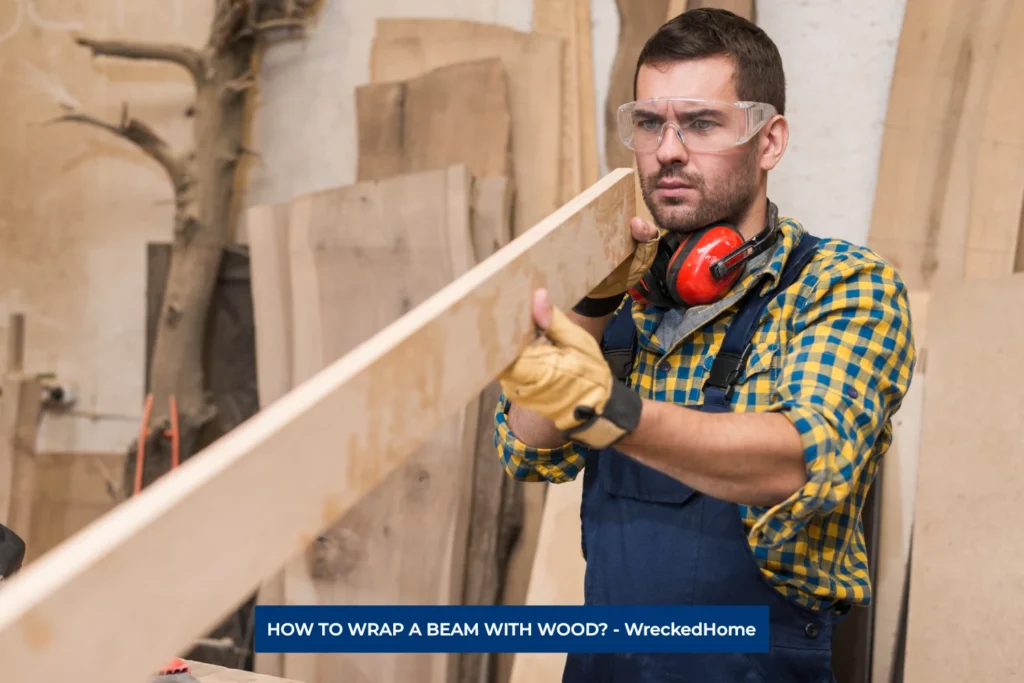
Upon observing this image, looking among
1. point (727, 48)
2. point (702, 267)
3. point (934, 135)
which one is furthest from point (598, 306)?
point (934, 135)

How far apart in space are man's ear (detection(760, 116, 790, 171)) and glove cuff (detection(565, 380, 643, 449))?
69 cm

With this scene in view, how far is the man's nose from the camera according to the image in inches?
56.9

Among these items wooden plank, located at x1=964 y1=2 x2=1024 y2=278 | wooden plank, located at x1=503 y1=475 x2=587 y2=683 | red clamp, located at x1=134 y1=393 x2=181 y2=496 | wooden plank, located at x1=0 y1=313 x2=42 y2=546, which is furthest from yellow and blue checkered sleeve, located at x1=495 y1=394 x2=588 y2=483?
wooden plank, located at x1=0 y1=313 x2=42 y2=546

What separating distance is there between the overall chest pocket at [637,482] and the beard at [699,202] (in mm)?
409

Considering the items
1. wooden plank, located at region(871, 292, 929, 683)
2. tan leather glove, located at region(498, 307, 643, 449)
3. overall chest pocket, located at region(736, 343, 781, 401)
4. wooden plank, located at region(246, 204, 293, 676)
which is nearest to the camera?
tan leather glove, located at region(498, 307, 643, 449)

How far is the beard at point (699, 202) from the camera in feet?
4.79

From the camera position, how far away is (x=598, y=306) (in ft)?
5.24

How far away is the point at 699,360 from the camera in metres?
1.42

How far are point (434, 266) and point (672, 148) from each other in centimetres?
109

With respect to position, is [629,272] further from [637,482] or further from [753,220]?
[637,482]

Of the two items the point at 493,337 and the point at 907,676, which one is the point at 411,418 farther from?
the point at 907,676

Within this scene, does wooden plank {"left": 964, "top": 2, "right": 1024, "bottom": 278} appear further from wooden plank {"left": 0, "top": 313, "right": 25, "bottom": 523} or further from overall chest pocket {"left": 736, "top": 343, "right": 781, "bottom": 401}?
wooden plank {"left": 0, "top": 313, "right": 25, "bottom": 523}

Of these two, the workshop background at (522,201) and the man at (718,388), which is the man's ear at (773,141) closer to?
the man at (718,388)

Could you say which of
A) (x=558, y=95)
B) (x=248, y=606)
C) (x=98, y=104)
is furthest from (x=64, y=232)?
(x=558, y=95)
